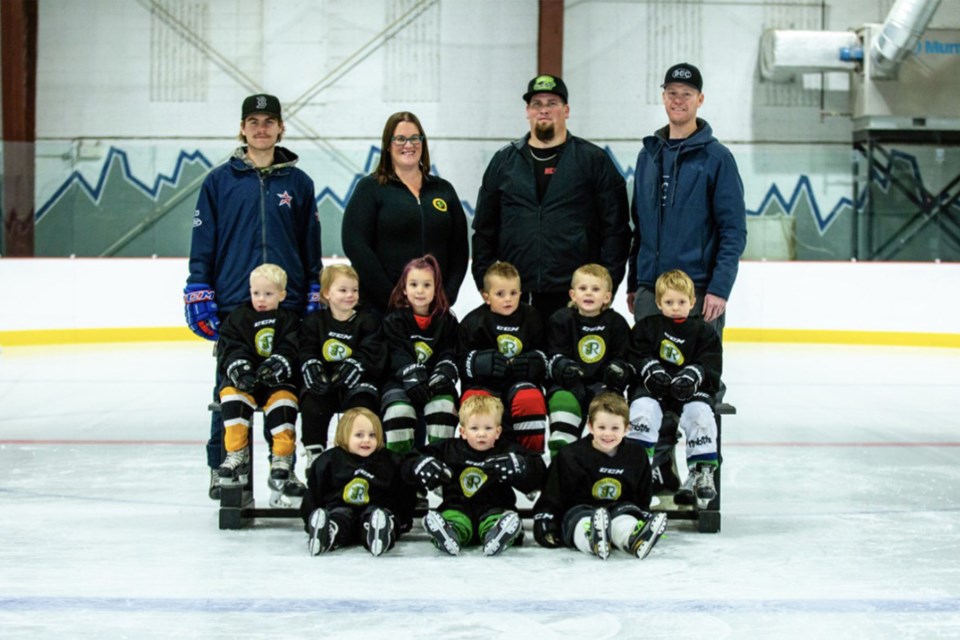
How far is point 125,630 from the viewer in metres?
2.90

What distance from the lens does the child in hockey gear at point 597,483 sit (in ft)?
12.2

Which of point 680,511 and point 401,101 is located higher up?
point 401,101

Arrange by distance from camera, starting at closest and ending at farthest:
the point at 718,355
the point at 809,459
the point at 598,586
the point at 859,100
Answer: the point at 598,586 < the point at 718,355 < the point at 809,459 < the point at 859,100

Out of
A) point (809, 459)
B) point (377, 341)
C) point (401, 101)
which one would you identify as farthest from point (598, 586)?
point (401, 101)

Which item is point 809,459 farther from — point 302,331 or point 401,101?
point 401,101

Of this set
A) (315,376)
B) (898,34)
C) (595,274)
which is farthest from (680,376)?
(898,34)

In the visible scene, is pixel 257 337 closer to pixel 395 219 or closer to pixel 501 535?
pixel 395 219

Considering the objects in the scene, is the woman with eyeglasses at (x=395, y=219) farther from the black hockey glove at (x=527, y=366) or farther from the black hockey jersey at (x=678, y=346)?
the black hockey jersey at (x=678, y=346)

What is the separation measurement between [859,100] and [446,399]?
10677 mm

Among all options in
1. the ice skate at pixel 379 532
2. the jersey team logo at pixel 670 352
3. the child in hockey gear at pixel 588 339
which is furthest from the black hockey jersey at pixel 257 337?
the jersey team logo at pixel 670 352

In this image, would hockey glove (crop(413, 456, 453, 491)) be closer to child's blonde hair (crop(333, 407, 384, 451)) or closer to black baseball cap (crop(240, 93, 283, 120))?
child's blonde hair (crop(333, 407, 384, 451))

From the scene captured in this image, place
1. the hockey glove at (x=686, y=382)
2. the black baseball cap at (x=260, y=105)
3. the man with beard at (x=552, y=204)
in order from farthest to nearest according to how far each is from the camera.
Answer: the man with beard at (x=552, y=204), the black baseball cap at (x=260, y=105), the hockey glove at (x=686, y=382)

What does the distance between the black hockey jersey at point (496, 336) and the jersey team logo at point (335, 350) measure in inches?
14.6

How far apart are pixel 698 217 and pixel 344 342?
4.28 feet
